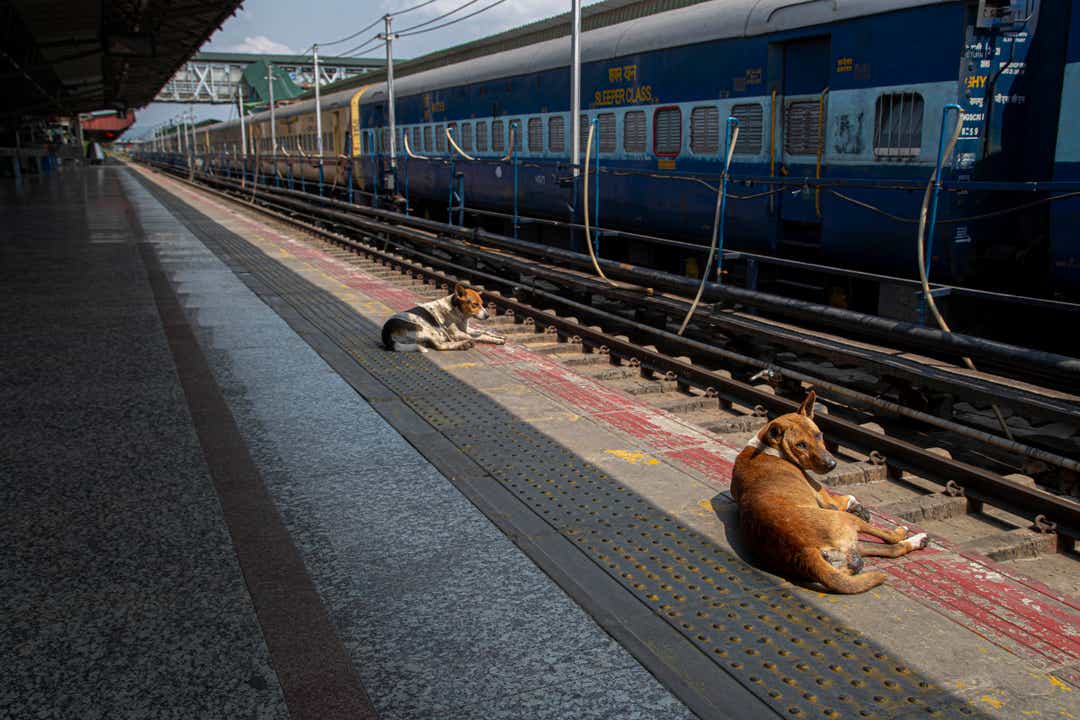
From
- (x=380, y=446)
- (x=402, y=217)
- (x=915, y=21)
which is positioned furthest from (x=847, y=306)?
(x=402, y=217)

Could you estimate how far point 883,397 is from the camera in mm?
7324

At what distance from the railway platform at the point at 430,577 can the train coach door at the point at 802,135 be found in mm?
4193

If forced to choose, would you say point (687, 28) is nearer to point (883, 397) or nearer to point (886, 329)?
point (886, 329)

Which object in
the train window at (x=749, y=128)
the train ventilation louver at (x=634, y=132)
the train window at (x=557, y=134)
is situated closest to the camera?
the train window at (x=749, y=128)

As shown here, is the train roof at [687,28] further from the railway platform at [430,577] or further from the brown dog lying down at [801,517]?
the brown dog lying down at [801,517]

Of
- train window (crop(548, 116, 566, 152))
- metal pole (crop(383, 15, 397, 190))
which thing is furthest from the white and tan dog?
metal pole (crop(383, 15, 397, 190))

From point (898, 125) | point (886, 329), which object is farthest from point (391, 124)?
point (886, 329)

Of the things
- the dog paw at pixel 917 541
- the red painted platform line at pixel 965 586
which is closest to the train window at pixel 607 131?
the red painted platform line at pixel 965 586

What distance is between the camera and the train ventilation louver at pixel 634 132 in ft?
44.4

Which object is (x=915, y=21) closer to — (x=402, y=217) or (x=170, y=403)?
(x=170, y=403)

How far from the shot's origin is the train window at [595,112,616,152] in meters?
14.3

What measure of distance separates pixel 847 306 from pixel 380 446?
21.2 feet

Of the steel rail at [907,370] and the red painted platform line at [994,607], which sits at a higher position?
the steel rail at [907,370]

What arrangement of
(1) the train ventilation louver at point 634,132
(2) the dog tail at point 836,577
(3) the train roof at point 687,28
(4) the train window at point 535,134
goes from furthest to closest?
1. (4) the train window at point 535,134
2. (1) the train ventilation louver at point 634,132
3. (3) the train roof at point 687,28
4. (2) the dog tail at point 836,577
